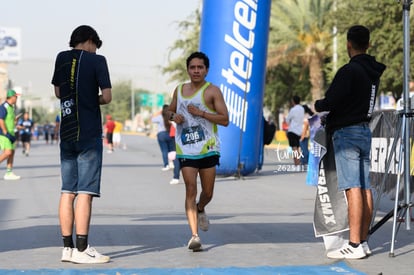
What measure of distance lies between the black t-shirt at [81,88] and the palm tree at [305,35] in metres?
38.7

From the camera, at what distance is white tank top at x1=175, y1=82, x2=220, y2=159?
28.1 feet

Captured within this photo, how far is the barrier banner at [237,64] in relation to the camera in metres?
18.6

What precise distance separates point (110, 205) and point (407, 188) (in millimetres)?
5678

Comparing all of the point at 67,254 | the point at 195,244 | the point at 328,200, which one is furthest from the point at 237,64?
the point at 67,254

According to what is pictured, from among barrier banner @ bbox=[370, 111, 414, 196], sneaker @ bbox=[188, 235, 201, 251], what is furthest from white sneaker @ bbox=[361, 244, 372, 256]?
barrier banner @ bbox=[370, 111, 414, 196]

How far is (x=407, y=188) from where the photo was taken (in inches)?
326

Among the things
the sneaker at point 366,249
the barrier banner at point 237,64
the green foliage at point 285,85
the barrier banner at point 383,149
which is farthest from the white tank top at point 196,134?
the green foliage at point 285,85

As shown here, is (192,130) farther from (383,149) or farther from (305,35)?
(305,35)

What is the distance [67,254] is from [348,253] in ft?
7.63

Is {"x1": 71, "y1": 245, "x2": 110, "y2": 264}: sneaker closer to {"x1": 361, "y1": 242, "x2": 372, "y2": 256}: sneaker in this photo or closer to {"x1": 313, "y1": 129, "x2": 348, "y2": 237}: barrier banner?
{"x1": 313, "y1": 129, "x2": 348, "y2": 237}: barrier banner

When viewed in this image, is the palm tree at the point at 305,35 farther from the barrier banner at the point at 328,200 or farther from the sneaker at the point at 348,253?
the sneaker at the point at 348,253

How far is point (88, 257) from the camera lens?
302 inches

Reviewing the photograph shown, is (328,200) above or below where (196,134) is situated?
below

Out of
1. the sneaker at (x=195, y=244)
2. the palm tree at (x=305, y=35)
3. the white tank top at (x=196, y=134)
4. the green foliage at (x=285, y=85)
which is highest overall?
the palm tree at (x=305, y=35)
